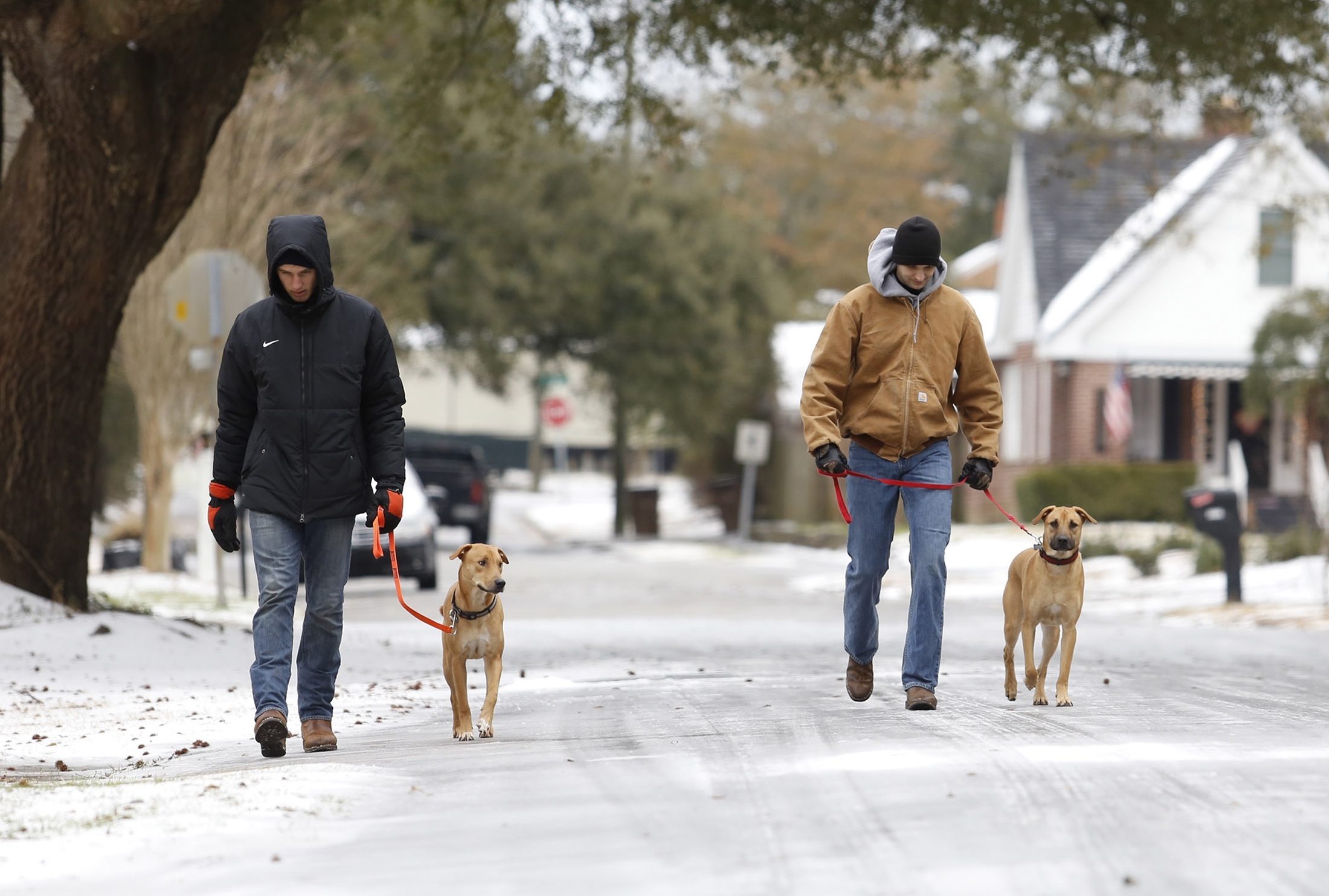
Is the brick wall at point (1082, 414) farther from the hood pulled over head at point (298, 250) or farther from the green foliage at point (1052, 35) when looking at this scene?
the hood pulled over head at point (298, 250)

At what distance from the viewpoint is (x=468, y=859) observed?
5078 millimetres

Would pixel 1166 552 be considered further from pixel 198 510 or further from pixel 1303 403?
pixel 198 510

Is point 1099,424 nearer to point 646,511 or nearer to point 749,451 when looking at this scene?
point 749,451

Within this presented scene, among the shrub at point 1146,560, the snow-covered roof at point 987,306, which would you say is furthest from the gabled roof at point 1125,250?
the shrub at point 1146,560

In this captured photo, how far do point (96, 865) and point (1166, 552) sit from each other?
1907cm

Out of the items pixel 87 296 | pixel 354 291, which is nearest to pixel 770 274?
pixel 354 291

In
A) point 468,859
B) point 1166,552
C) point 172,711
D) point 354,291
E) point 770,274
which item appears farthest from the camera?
point 770,274

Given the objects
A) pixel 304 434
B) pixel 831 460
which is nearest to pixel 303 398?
pixel 304 434

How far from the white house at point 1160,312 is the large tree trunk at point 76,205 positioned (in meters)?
23.4

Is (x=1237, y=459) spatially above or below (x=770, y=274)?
below

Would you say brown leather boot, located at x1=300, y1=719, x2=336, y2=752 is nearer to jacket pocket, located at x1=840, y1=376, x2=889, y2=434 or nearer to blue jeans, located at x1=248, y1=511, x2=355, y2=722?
blue jeans, located at x1=248, y1=511, x2=355, y2=722

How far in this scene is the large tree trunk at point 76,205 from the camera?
1160 centimetres

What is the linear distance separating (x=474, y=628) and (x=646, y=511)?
3344 centimetres

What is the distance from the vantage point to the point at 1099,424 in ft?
114
